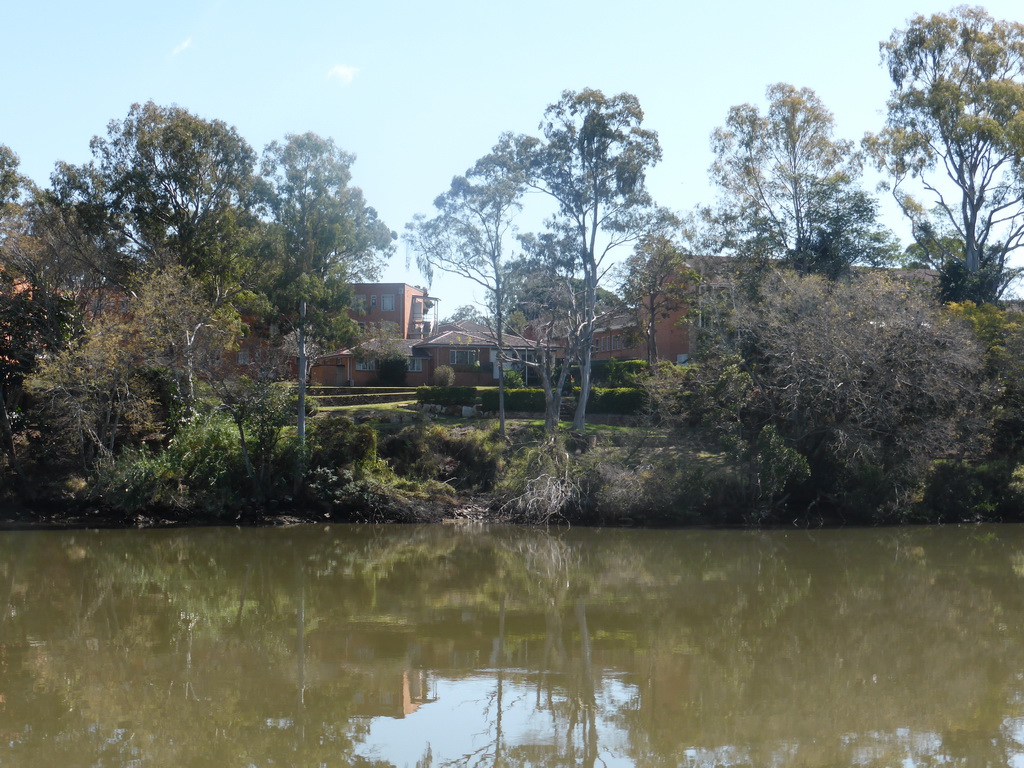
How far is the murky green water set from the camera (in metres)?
9.41

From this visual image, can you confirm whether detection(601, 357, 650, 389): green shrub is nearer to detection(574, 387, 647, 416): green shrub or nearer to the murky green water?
detection(574, 387, 647, 416): green shrub

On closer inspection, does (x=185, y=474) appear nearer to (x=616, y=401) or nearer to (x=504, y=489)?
(x=504, y=489)

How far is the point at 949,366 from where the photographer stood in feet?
86.6

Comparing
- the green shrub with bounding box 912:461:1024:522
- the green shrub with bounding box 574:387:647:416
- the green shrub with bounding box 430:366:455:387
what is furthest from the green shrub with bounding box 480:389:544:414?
the green shrub with bounding box 912:461:1024:522

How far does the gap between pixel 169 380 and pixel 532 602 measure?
16729mm

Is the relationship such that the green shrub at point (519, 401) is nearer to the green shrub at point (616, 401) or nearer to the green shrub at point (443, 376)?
the green shrub at point (616, 401)

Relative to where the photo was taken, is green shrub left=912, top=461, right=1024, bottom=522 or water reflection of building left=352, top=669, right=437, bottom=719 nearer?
water reflection of building left=352, top=669, right=437, bottom=719

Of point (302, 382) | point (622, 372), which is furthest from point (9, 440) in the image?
point (622, 372)

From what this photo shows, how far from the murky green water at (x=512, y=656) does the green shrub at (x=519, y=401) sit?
575 inches

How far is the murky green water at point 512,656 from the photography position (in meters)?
9.41

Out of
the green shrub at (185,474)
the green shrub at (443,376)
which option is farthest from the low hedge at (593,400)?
the green shrub at (185,474)

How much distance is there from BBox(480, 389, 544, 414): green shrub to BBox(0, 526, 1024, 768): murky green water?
14.6 metres

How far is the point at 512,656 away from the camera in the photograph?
13.1 m

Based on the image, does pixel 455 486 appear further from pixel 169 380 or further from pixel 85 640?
pixel 85 640
